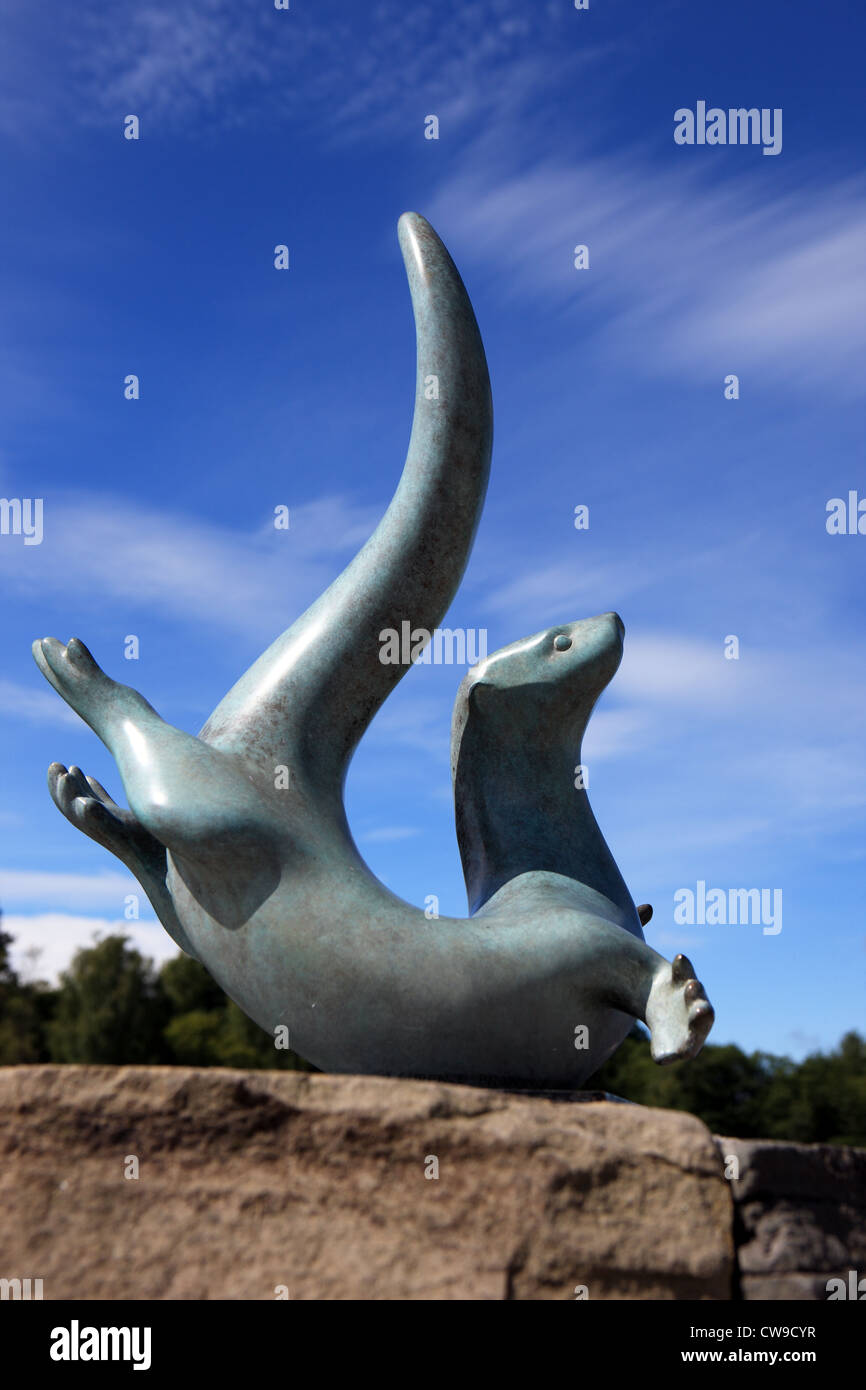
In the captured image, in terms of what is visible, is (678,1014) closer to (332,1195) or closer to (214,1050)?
(332,1195)

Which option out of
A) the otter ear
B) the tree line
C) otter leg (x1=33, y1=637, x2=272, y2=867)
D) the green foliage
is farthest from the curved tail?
the green foliage

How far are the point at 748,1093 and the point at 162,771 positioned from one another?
38.8 m

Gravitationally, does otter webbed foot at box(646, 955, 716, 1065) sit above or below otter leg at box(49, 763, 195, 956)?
below

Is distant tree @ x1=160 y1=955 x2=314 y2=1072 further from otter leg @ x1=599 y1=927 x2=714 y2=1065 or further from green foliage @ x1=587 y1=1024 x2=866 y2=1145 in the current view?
otter leg @ x1=599 y1=927 x2=714 y2=1065

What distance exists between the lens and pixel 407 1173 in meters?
3.93

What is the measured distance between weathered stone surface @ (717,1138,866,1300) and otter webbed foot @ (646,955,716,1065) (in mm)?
343

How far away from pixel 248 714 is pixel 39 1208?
192 centimetres

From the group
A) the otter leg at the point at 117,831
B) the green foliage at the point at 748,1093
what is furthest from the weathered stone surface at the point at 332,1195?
the green foliage at the point at 748,1093

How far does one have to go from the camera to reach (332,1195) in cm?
391

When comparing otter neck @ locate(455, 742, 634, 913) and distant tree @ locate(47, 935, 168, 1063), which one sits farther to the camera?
distant tree @ locate(47, 935, 168, 1063)

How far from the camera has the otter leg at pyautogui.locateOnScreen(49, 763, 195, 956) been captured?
16.6 feet

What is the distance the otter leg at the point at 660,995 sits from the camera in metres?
4.37

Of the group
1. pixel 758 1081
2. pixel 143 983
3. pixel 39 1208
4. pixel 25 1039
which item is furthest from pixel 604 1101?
pixel 758 1081
